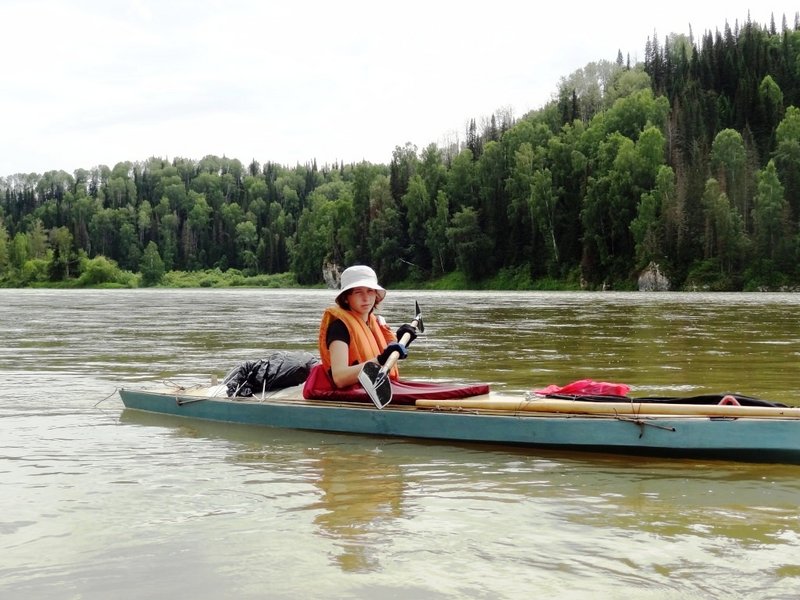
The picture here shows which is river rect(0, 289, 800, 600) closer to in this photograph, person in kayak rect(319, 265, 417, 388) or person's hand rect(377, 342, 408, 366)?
A: person in kayak rect(319, 265, 417, 388)

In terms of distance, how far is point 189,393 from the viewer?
11398mm

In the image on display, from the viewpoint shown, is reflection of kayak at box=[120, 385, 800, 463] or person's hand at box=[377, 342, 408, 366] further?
person's hand at box=[377, 342, 408, 366]

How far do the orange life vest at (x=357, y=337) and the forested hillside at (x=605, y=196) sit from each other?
78707 mm

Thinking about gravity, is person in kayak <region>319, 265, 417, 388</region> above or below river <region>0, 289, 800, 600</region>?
above

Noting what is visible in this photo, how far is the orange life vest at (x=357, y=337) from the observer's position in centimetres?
928

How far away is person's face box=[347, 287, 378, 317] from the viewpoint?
30.5 ft

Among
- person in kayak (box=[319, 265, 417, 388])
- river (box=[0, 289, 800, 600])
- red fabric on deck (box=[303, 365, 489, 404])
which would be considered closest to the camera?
river (box=[0, 289, 800, 600])

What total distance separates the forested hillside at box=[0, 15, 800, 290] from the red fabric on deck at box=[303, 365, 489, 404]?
78.6 m

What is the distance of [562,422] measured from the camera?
8.42m

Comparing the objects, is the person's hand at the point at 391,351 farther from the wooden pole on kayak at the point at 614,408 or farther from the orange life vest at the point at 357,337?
the wooden pole on kayak at the point at 614,408

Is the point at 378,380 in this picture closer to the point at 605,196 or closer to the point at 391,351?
the point at 391,351

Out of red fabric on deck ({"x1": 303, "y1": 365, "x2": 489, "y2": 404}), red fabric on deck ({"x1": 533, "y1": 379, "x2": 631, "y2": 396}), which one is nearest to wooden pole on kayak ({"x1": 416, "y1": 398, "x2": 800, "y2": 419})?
red fabric on deck ({"x1": 303, "y1": 365, "x2": 489, "y2": 404})

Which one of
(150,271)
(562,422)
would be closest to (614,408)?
(562,422)

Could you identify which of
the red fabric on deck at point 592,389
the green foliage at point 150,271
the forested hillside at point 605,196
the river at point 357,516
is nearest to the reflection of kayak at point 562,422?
the river at point 357,516
